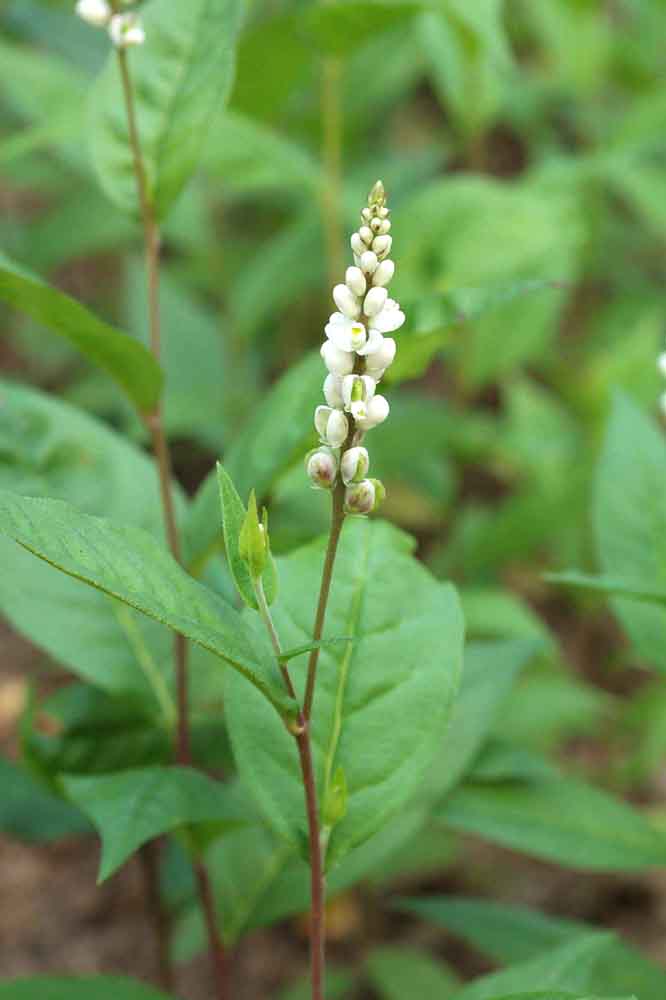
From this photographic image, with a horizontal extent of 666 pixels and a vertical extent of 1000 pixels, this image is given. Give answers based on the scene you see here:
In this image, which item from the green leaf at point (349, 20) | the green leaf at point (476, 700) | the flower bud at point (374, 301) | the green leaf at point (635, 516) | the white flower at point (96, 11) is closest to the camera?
the flower bud at point (374, 301)

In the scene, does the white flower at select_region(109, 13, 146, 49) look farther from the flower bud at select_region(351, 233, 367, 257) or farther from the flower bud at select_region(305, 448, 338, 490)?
the flower bud at select_region(305, 448, 338, 490)

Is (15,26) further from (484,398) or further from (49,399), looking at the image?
(49,399)

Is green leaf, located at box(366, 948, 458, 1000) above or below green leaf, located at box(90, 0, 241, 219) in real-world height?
below

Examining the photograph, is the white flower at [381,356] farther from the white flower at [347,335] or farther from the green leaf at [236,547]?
the green leaf at [236,547]


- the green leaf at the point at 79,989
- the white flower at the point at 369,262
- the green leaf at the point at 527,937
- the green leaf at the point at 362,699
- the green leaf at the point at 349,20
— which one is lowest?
the green leaf at the point at 527,937

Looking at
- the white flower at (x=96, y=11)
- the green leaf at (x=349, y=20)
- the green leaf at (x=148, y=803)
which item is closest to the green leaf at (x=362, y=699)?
the green leaf at (x=148, y=803)

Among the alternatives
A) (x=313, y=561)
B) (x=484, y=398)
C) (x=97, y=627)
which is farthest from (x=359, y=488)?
(x=484, y=398)

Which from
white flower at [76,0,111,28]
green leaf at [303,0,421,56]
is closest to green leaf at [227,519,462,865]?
white flower at [76,0,111,28]
